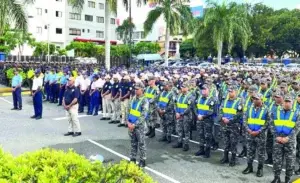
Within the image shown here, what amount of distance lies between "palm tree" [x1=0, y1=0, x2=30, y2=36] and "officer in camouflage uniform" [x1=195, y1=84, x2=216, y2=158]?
A: 11.3 metres

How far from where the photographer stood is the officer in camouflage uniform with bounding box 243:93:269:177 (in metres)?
7.95

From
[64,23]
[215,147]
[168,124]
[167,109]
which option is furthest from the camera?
[64,23]

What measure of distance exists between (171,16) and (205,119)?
20.1 metres

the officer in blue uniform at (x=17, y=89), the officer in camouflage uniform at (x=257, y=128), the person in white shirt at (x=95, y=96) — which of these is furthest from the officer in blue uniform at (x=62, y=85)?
the officer in camouflage uniform at (x=257, y=128)

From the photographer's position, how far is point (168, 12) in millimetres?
28359

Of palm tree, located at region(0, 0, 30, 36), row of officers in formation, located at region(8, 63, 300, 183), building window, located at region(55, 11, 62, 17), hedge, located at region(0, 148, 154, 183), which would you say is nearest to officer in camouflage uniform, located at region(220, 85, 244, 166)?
row of officers in formation, located at region(8, 63, 300, 183)

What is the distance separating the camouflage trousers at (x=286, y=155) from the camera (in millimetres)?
7312

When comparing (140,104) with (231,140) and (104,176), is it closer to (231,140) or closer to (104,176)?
(231,140)

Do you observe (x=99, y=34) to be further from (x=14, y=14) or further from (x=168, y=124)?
(x=168, y=124)

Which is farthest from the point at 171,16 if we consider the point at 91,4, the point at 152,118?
the point at 91,4

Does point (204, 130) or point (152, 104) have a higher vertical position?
point (152, 104)

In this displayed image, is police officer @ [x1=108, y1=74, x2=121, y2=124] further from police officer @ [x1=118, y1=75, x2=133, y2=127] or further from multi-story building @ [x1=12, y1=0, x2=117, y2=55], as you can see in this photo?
multi-story building @ [x1=12, y1=0, x2=117, y2=55]

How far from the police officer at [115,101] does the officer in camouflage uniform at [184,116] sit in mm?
3804

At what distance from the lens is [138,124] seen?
330 inches
